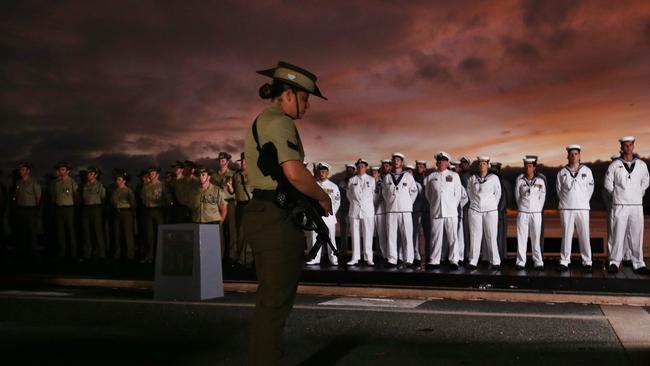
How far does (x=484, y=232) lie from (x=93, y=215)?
372 inches

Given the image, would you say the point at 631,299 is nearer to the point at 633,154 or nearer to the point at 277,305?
the point at 633,154

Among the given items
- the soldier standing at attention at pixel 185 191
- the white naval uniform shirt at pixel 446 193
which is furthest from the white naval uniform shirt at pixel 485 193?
the soldier standing at attention at pixel 185 191

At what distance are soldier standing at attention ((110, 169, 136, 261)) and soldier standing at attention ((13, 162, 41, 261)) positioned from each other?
180 cm

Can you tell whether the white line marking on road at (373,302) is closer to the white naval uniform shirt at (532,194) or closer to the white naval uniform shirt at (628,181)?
the white naval uniform shirt at (532,194)

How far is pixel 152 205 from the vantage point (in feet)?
59.2

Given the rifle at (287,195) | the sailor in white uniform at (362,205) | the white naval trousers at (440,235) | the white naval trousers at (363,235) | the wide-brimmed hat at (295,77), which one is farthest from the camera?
the sailor in white uniform at (362,205)

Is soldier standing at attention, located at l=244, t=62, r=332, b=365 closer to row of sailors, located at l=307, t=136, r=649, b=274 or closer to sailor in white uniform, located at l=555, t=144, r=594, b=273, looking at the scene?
row of sailors, located at l=307, t=136, r=649, b=274

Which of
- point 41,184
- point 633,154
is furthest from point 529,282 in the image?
point 41,184

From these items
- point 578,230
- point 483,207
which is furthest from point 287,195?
point 483,207

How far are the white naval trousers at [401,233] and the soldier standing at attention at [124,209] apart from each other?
20.9ft

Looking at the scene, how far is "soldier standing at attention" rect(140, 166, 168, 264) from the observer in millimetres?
17953

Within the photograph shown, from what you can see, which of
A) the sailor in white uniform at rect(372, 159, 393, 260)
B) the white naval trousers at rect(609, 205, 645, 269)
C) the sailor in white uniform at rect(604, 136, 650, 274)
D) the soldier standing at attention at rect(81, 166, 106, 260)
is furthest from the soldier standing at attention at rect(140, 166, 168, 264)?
the white naval trousers at rect(609, 205, 645, 269)

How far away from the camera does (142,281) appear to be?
14312 mm

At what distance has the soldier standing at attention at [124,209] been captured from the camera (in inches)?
725
